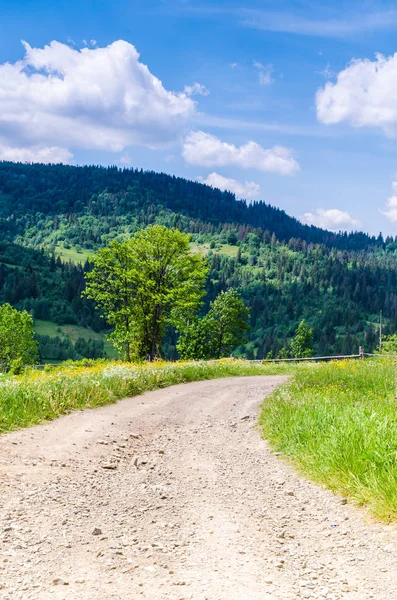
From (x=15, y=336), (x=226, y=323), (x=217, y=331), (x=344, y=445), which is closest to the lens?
(x=344, y=445)

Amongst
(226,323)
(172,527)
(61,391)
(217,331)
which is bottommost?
(217,331)

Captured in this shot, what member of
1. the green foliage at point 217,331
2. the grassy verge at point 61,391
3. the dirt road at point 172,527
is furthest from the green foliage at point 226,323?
the dirt road at point 172,527

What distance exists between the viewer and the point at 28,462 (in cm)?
750

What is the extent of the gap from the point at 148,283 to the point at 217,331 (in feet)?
111

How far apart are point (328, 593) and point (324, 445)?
12.1 feet

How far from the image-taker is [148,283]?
1764 inches

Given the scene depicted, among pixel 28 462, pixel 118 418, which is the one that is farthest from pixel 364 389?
pixel 28 462

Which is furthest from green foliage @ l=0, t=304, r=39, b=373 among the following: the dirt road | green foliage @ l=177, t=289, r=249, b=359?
the dirt road

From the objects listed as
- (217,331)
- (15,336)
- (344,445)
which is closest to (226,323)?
(217,331)

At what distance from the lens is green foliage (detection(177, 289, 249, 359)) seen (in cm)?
7594

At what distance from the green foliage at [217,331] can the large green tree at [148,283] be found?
25.3 m

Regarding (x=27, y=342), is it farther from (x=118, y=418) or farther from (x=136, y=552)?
(x=136, y=552)

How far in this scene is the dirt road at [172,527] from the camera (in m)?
4.03

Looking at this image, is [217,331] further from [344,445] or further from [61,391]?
[344,445]
